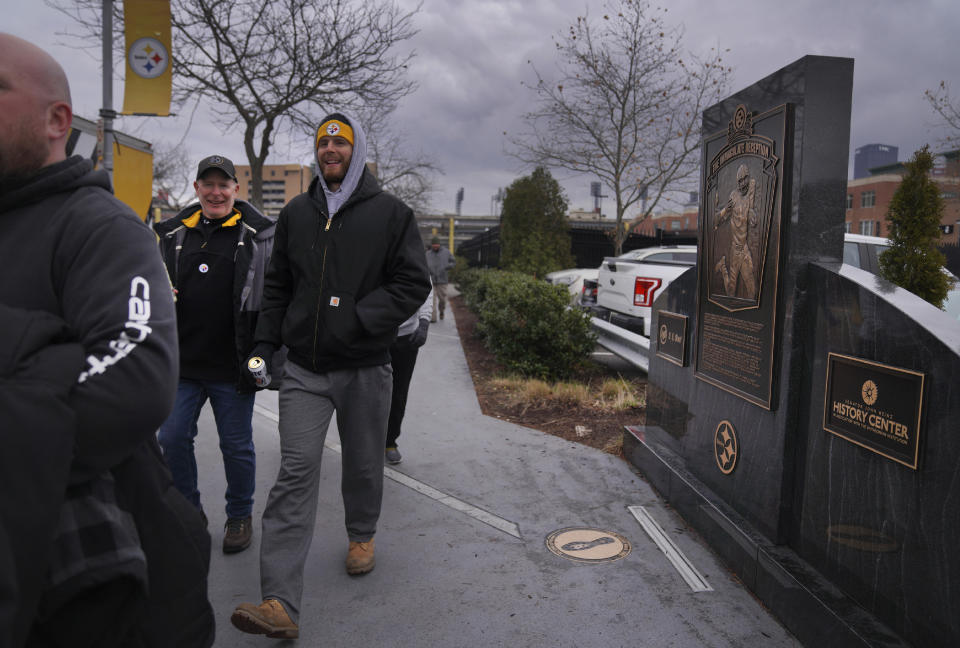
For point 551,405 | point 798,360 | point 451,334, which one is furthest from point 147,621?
point 451,334

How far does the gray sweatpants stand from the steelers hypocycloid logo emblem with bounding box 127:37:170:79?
6596mm

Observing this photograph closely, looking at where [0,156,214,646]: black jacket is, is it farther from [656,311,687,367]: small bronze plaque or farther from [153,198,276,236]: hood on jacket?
[656,311,687,367]: small bronze plaque

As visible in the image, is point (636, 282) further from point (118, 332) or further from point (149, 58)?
point (118, 332)

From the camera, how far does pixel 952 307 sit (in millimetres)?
6547

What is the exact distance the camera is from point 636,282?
970 centimetres

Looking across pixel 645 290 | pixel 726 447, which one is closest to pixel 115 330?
pixel 726 447

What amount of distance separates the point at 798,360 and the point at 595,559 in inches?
60.5

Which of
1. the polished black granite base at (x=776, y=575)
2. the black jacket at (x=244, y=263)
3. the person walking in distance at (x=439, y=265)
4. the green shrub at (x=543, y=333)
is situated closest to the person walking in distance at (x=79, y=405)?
the black jacket at (x=244, y=263)

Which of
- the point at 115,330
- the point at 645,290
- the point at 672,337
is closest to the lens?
the point at 115,330

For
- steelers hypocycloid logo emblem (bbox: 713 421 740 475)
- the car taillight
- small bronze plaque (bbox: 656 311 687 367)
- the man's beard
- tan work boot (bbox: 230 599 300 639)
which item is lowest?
tan work boot (bbox: 230 599 300 639)

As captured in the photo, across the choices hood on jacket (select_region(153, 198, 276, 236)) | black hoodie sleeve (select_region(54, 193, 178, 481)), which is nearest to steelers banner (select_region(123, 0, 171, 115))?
hood on jacket (select_region(153, 198, 276, 236))

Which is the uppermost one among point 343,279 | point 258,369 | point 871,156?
point 871,156

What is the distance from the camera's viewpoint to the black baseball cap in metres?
3.73

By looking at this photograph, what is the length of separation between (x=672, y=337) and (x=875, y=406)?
220cm
